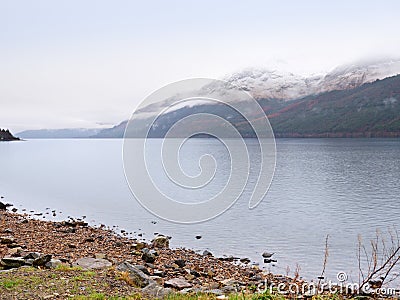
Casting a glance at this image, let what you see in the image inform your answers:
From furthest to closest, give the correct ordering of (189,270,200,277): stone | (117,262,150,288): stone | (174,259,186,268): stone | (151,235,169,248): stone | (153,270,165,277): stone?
(151,235,169,248): stone → (174,259,186,268): stone → (189,270,200,277): stone → (153,270,165,277): stone → (117,262,150,288): stone

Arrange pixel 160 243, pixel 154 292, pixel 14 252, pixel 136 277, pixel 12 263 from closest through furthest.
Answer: pixel 154 292 → pixel 136 277 → pixel 12 263 → pixel 14 252 → pixel 160 243

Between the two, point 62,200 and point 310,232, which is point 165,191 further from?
point 310,232

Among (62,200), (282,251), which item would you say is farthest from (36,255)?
(62,200)

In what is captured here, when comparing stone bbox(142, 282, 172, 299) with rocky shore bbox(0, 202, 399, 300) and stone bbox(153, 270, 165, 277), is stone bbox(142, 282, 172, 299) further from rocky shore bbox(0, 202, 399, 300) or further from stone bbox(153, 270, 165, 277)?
stone bbox(153, 270, 165, 277)

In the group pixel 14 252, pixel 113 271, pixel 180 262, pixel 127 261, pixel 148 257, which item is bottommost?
pixel 180 262

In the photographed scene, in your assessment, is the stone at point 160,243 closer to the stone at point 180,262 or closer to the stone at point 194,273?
the stone at point 180,262

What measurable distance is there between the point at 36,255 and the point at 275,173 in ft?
164

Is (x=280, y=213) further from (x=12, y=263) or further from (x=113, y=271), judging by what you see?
(x=12, y=263)

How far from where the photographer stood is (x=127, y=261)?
1536 centimetres

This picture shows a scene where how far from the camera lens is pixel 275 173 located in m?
60.1

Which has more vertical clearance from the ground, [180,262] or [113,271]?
[113,271]

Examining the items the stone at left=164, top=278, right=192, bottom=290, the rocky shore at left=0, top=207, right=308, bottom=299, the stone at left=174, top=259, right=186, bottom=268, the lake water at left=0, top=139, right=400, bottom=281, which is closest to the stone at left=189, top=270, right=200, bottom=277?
the rocky shore at left=0, top=207, right=308, bottom=299

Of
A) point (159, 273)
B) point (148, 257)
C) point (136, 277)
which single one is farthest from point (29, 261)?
point (148, 257)

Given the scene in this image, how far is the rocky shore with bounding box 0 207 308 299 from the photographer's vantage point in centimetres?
1142
